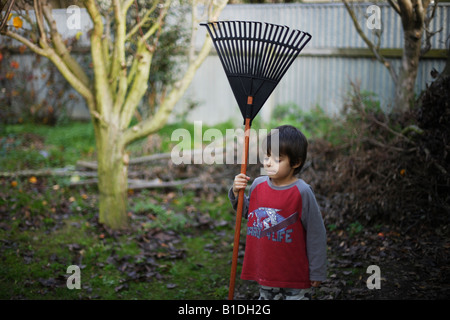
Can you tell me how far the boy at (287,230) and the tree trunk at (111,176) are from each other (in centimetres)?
244

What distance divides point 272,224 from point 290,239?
0.46 ft

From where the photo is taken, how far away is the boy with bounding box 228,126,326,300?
254cm

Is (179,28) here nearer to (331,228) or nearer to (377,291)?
(331,228)

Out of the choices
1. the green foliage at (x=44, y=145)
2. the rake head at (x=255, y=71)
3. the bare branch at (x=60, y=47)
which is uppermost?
the bare branch at (x=60, y=47)

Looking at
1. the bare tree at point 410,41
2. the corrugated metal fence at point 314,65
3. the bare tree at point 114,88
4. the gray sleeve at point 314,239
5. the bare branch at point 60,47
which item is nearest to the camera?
the gray sleeve at point 314,239

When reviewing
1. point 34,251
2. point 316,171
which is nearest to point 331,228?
point 316,171

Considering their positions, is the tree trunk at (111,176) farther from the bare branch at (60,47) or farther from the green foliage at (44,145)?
the green foliage at (44,145)

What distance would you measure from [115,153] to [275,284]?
9.13ft

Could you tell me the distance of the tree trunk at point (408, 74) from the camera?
5270 millimetres

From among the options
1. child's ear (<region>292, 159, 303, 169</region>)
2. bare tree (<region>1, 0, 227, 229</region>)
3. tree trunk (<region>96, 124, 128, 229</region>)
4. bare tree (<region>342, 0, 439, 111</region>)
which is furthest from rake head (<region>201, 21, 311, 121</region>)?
bare tree (<region>342, 0, 439, 111</region>)

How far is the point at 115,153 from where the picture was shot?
473cm

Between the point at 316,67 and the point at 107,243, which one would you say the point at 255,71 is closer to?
the point at 107,243

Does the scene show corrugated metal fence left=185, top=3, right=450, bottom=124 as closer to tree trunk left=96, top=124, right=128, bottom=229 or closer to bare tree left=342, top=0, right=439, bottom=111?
bare tree left=342, top=0, right=439, bottom=111

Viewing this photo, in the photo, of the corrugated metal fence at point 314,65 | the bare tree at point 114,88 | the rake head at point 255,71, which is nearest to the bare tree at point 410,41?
the corrugated metal fence at point 314,65
